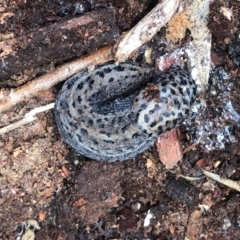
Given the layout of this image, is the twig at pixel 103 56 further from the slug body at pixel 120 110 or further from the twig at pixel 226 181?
the twig at pixel 226 181

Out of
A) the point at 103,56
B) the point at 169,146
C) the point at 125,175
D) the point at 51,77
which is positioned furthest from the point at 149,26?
the point at 125,175

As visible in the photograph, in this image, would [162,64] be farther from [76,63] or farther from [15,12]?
[15,12]

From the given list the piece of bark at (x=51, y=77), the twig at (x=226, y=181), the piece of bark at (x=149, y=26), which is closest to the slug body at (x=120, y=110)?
the piece of bark at (x=51, y=77)

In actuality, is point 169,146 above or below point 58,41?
below

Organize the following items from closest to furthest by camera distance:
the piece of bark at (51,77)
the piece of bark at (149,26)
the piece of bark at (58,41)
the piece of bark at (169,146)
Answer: the piece of bark at (58,41), the piece of bark at (149,26), the piece of bark at (51,77), the piece of bark at (169,146)

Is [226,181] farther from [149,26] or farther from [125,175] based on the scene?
[149,26]

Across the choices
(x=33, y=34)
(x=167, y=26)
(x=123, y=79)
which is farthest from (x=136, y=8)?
(x=33, y=34)
